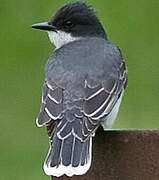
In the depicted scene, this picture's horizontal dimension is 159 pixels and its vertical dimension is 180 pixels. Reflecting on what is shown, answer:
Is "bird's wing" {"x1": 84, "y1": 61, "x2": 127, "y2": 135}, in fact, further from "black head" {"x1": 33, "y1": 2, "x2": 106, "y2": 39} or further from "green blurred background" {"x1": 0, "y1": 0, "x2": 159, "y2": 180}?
"green blurred background" {"x1": 0, "y1": 0, "x2": 159, "y2": 180}

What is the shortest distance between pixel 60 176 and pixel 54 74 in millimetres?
926

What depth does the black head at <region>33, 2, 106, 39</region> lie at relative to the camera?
7.24m

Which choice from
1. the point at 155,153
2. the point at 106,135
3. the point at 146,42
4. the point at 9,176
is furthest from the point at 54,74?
the point at 146,42

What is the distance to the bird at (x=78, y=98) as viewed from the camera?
583cm

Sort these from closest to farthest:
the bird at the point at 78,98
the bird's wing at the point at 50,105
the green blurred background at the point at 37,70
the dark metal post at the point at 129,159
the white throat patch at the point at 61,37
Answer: the dark metal post at the point at 129,159
the bird at the point at 78,98
the bird's wing at the point at 50,105
the white throat patch at the point at 61,37
the green blurred background at the point at 37,70

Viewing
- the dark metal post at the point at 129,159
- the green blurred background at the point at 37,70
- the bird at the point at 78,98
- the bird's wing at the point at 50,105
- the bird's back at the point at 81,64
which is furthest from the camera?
the green blurred background at the point at 37,70

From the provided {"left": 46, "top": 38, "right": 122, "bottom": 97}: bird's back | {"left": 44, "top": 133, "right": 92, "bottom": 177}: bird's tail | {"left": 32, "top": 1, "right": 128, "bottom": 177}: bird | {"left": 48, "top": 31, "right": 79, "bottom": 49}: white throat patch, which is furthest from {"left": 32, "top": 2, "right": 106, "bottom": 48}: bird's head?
{"left": 44, "top": 133, "right": 92, "bottom": 177}: bird's tail

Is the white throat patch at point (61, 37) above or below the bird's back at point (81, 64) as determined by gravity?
below

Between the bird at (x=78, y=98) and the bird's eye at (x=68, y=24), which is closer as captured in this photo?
the bird at (x=78, y=98)

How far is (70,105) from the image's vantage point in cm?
618

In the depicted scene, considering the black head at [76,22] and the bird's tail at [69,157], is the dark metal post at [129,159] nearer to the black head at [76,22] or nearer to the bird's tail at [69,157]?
the bird's tail at [69,157]


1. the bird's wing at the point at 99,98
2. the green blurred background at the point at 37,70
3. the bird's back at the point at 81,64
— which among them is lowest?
the green blurred background at the point at 37,70


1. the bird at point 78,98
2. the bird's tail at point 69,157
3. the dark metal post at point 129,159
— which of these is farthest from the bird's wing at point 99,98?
the dark metal post at point 129,159

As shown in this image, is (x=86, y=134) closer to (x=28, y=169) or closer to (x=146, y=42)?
(x=28, y=169)
